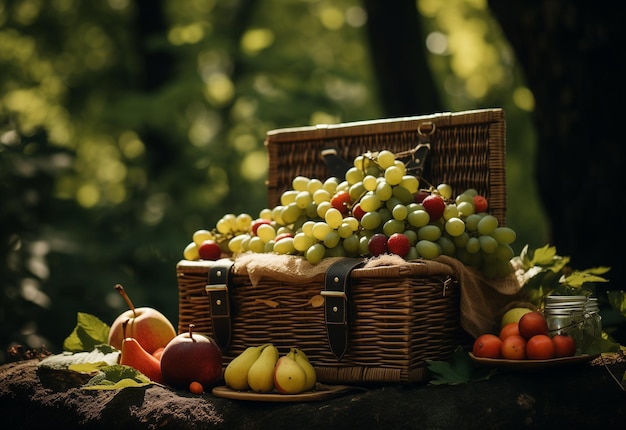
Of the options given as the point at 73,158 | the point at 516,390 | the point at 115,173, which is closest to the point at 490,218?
the point at 516,390

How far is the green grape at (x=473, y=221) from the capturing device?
98.5 inches

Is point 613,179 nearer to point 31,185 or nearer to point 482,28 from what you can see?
point 31,185

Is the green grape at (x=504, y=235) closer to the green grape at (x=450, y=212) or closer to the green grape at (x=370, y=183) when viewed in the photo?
the green grape at (x=450, y=212)

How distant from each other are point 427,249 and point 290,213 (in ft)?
1.84

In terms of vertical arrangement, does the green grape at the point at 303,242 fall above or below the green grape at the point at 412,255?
above

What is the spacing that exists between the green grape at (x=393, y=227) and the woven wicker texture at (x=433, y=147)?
541 millimetres

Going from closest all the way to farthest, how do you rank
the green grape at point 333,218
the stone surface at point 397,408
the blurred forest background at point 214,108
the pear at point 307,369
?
the stone surface at point 397,408, the pear at point 307,369, the green grape at point 333,218, the blurred forest background at point 214,108

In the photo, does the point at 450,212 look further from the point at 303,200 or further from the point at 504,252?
the point at 303,200

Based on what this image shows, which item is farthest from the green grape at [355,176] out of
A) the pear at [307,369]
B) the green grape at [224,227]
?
the pear at [307,369]

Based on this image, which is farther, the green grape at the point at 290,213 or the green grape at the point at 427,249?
the green grape at the point at 290,213

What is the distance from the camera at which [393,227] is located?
240 cm

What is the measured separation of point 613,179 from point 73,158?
343cm

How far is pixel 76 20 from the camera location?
10.2 m

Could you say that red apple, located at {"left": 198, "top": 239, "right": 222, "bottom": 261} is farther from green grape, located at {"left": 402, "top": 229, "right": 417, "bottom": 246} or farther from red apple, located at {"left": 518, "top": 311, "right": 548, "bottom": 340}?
red apple, located at {"left": 518, "top": 311, "right": 548, "bottom": 340}
